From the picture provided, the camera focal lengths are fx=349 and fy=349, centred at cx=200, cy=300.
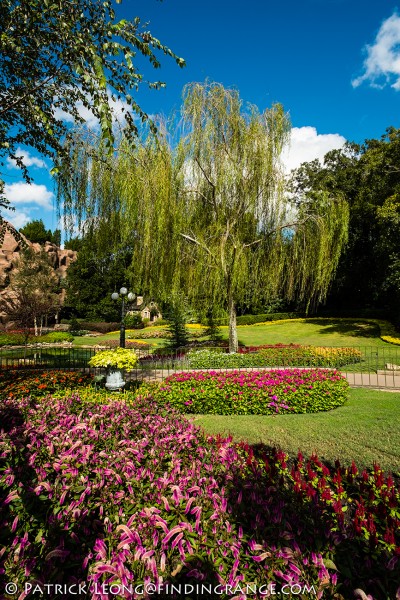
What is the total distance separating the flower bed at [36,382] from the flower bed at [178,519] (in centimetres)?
394

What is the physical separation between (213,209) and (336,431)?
34.4 feet

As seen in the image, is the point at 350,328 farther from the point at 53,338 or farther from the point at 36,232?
the point at 36,232

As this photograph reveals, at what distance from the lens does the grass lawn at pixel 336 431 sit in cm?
445

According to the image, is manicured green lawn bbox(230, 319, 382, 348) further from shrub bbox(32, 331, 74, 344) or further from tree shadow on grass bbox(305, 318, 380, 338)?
shrub bbox(32, 331, 74, 344)

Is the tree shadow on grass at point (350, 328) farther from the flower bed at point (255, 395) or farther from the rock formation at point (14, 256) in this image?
the rock formation at point (14, 256)

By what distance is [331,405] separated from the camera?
7523 mm

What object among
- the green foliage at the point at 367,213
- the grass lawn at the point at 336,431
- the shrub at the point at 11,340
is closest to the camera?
the grass lawn at the point at 336,431

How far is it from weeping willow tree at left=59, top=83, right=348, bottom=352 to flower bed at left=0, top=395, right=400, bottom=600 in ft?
28.1

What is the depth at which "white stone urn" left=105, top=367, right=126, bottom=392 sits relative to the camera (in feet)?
26.7

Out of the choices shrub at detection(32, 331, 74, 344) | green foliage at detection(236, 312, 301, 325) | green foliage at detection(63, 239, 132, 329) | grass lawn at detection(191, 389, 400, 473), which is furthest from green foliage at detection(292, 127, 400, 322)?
green foliage at detection(63, 239, 132, 329)

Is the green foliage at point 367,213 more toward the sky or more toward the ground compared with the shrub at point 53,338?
more toward the sky

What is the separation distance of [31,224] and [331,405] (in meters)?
46.0

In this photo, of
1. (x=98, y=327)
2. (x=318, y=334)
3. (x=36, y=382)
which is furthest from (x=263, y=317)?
(x=36, y=382)

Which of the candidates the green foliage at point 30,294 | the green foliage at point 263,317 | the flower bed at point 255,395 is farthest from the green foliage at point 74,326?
the flower bed at point 255,395
